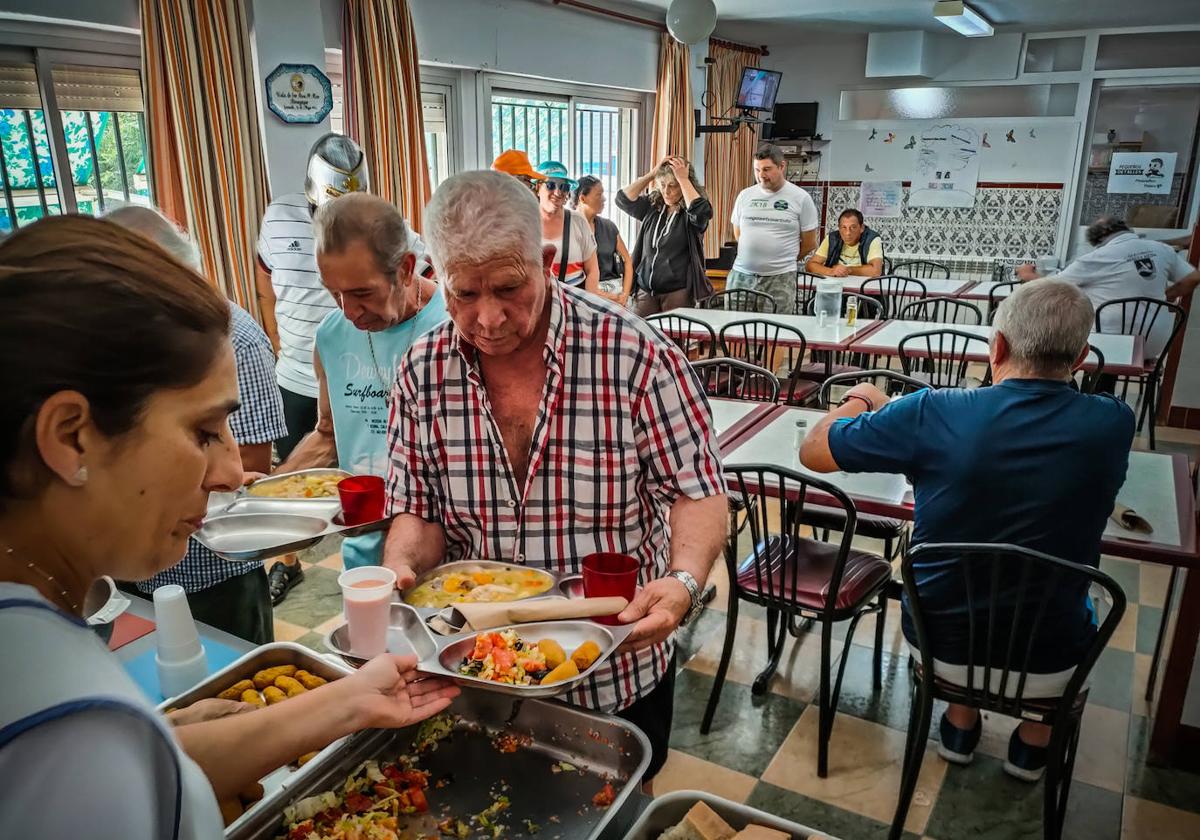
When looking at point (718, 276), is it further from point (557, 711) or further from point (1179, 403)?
point (557, 711)

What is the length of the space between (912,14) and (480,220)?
304 inches

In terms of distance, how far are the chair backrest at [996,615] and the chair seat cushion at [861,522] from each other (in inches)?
29.2

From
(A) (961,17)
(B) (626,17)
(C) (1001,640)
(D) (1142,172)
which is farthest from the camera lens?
(D) (1142,172)

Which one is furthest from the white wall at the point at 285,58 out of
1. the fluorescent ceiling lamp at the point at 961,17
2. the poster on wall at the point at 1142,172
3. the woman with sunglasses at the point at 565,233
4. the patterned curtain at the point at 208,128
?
the poster on wall at the point at 1142,172

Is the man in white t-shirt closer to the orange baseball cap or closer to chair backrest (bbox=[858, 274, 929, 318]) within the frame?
chair backrest (bbox=[858, 274, 929, 318])

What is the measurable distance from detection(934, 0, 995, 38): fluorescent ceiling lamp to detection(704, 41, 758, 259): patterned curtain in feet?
7.47

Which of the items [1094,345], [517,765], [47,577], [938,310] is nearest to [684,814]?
[517,765]

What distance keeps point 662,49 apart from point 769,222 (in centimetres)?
303

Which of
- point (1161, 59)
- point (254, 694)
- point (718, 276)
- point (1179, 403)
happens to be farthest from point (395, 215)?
point (1161, 59)

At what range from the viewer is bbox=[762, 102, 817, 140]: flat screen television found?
9.27m

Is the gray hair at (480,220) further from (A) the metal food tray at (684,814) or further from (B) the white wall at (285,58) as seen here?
(B) the white wall at (285,58)

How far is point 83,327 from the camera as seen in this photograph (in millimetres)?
530

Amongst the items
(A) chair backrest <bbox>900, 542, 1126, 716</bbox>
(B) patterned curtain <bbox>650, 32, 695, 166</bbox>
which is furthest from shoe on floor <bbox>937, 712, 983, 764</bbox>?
(B) patterned curtain <bbox>650, 32, 695, 166</bbox>

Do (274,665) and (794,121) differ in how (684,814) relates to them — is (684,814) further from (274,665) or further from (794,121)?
(794,121)
